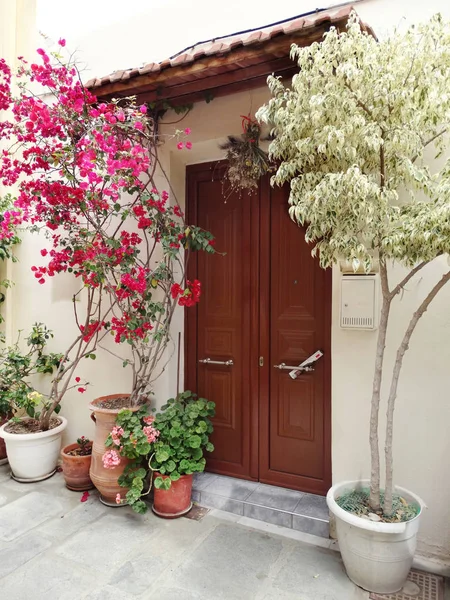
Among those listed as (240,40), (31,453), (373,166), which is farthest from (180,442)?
(240,40)

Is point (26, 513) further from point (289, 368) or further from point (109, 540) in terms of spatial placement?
point (289, 368)

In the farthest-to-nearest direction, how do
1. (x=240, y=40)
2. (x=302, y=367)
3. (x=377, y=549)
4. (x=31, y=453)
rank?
(x=31, y=453)
(x=302, y=367)
(x=240, y=40)
(x=377, y=549)

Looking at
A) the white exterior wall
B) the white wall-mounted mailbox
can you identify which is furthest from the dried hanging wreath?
the white wall-mounted mailbox

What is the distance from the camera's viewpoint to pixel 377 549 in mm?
2498

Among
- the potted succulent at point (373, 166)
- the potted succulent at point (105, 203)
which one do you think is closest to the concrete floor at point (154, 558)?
the potted succulent at point (373, 166)

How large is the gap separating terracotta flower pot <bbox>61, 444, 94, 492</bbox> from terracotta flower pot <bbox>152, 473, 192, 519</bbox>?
91 cm

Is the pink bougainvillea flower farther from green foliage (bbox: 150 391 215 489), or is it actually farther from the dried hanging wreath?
the dried hanging wreath

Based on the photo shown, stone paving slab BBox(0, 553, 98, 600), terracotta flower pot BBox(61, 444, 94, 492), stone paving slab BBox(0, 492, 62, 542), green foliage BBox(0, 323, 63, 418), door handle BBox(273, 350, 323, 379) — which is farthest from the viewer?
green foliage BBox(0, 323, 63, 418)

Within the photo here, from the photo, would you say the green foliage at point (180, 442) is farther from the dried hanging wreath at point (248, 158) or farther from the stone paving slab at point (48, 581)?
the dried hanging wreath at point (248, 158)

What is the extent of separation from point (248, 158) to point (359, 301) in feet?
5.06

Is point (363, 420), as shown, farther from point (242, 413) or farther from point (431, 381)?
point (242, 413)

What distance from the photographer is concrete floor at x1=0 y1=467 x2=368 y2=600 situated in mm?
2598

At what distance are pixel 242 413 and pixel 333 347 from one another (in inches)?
48.1

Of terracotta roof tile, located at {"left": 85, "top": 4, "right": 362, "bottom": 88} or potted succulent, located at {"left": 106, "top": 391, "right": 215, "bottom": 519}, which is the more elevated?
terracotta roof tile, located at {"left": 85, "top": 4, "right": 362, "bottom": 88}
